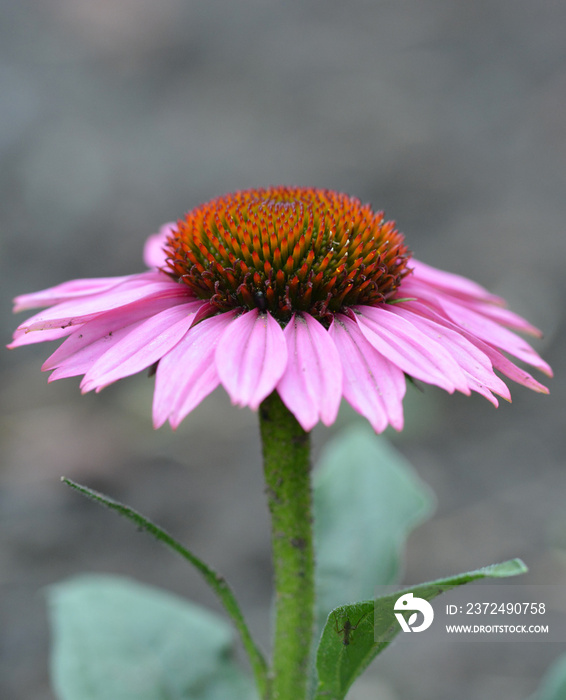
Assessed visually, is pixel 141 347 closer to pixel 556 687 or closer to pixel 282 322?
pixel 282 322

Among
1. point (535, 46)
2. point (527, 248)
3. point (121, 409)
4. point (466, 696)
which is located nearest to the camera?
point (466, 696)

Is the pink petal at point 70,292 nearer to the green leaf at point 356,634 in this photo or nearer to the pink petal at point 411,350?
the pink petal at point 411,350

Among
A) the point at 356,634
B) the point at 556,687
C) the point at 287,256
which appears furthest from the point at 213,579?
the point at 556,687

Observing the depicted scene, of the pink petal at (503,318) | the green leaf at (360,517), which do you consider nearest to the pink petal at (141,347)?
the pink petal at (503,318)

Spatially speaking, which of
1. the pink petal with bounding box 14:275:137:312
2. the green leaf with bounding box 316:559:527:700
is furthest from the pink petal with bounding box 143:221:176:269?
the green leaf with bounding box 316:559:527:700

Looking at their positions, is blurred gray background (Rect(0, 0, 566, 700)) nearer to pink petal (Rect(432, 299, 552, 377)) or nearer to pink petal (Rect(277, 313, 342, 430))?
pink petal (Rect(432, 299, 552, 377))

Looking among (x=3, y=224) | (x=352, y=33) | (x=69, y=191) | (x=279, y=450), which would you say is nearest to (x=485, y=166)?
(x=352, y=33)

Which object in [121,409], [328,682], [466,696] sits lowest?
[466,696]

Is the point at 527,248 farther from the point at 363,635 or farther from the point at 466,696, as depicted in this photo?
the point at 363,635
